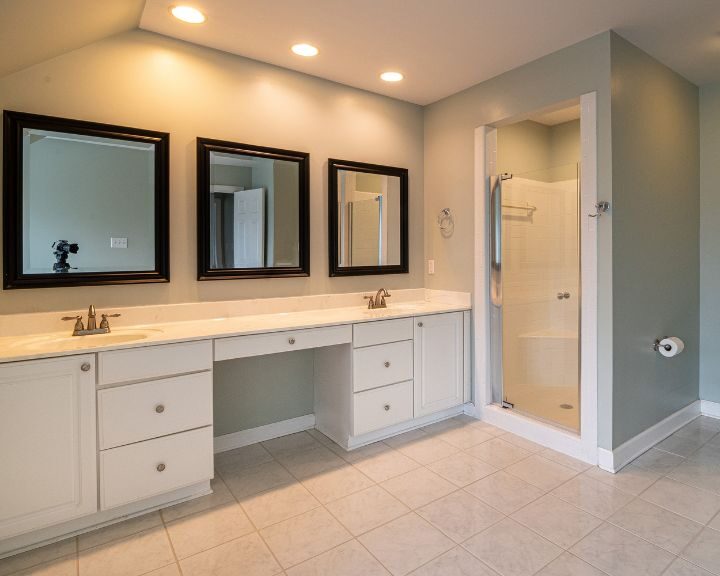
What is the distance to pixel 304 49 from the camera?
256 centimetres

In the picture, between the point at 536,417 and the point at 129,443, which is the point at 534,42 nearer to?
the point at 536,417

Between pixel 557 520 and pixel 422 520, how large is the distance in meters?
0.60

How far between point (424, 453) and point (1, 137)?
270 centimetres

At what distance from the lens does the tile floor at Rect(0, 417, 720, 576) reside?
1.70 m

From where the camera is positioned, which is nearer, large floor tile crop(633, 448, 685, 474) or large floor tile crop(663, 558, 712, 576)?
large floor tile crop(663, 558, 712, 576)

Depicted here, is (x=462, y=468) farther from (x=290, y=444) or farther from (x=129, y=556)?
(x=129, y=556)

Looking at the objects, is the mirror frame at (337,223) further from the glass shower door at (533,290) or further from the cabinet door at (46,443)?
the cabinet door at (46,443)

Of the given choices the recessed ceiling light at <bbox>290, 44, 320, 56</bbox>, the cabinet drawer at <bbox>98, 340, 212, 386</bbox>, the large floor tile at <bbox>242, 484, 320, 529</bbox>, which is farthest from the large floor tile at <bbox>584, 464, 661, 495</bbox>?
the recessed ceiling light at <bbox>290, 44, 320, 56</bbox>

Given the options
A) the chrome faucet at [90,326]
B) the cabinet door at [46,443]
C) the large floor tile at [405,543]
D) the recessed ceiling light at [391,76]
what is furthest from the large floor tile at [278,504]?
the recessed ceiling light at [391,76]

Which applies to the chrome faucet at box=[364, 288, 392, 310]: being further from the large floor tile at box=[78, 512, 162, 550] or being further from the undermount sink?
the large floor tile at box=[78, 512, 162, 550]

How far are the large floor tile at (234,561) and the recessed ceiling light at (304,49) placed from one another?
2.52 meters

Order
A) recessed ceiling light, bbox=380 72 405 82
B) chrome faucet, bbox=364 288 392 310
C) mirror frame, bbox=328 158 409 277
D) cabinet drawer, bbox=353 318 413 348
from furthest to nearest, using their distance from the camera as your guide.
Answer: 1. chrome faucet, bbox=364 288 392 310
2. mirror frame, bbox=328 158 409 277
3. recessed ceiling light, bbox=380 72 405 82
4. cabinet drawer, bbox=353 318 413 348

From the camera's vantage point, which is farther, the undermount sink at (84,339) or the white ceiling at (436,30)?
the white ceiling at (436,30)

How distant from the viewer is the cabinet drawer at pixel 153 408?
188 centimetres
